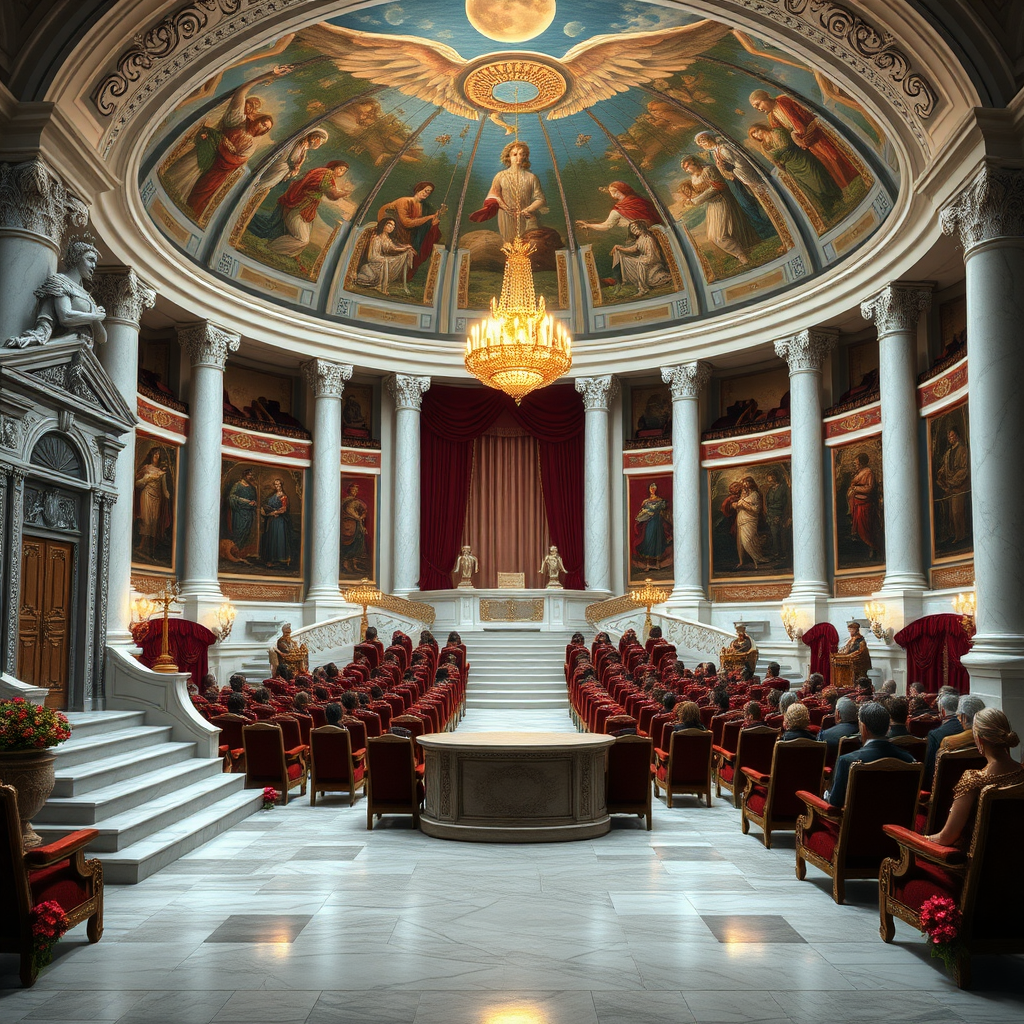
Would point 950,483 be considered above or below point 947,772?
above

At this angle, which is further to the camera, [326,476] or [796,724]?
[326,476]

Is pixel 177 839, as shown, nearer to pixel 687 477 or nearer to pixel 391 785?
pixel 391 785

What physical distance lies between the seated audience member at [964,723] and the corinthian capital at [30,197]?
37.2 feet

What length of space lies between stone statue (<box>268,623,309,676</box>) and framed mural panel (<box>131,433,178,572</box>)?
3.54m

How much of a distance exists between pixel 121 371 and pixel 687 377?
13.7 metres

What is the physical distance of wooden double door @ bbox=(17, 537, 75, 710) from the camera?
424 inches

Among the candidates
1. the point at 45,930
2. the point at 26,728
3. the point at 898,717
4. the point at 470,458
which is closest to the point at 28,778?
the point at 26,728

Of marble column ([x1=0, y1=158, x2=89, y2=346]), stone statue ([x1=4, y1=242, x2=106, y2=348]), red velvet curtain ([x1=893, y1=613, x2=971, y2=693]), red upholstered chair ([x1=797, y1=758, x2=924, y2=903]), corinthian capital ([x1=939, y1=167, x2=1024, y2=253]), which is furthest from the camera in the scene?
red velvet curtain ([x1=893, y1=613, x2=971, y2=693])

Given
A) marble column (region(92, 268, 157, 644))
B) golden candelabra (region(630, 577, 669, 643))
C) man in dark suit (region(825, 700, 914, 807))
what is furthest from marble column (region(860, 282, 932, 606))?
marble column (region(92, 268, 157, 644))

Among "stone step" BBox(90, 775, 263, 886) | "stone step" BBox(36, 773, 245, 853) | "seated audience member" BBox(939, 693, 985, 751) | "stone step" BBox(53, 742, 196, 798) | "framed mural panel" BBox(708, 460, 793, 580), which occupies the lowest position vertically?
"stone step" BBox(90, 775, 263, 886)

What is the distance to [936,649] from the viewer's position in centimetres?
1689

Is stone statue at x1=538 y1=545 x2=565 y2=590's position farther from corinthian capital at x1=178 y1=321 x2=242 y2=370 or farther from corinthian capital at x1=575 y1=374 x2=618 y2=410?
corinthian capital at x1=178 y1=321 x2=242 y2=370

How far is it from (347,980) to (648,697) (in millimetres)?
8672

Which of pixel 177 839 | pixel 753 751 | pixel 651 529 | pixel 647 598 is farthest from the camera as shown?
pixel 651 529
